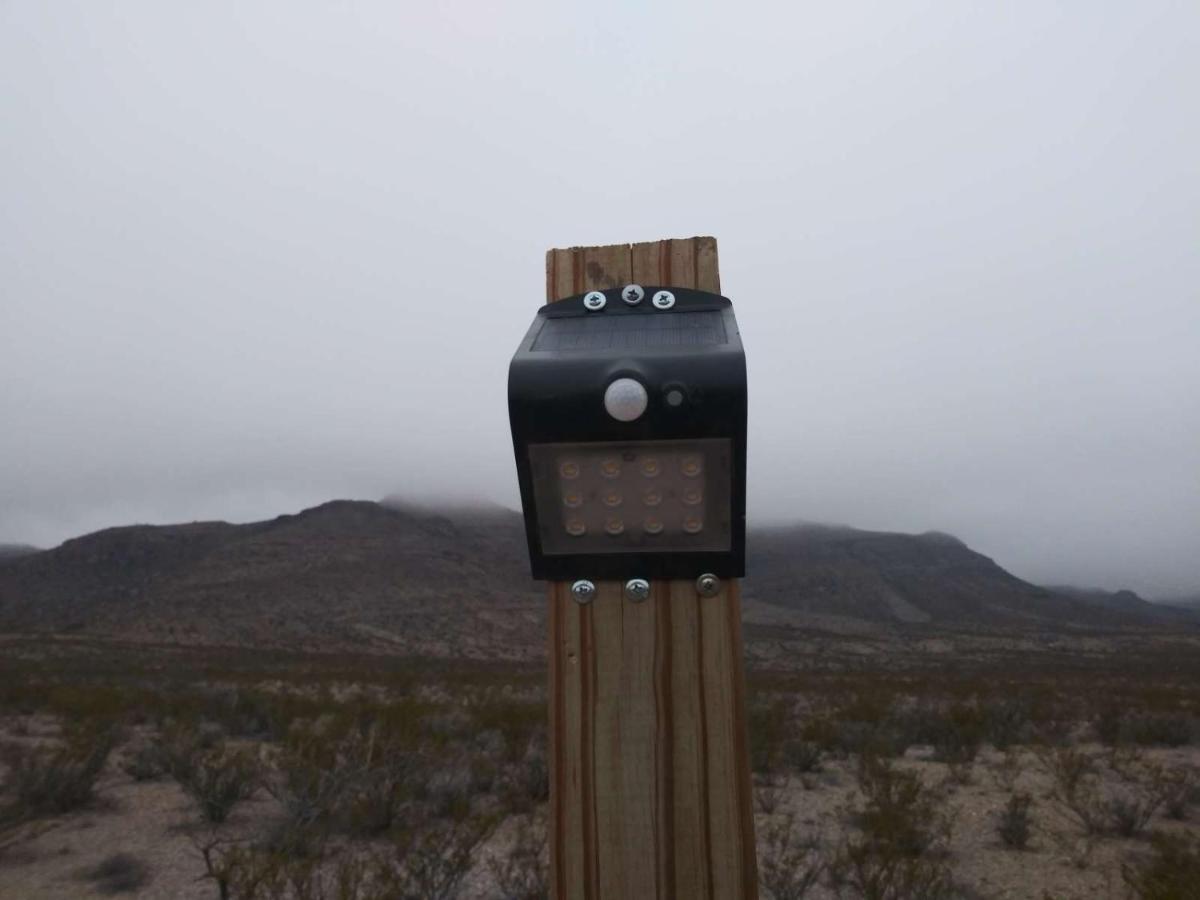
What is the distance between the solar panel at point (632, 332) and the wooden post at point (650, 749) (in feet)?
1.72

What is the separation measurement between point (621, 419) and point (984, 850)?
6.58 metres

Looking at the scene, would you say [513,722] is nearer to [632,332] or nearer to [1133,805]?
[1133,805]

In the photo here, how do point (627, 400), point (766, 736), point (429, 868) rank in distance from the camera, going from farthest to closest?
1. point (766, 736)
2. point (429, 868)
3. point (627, 400)

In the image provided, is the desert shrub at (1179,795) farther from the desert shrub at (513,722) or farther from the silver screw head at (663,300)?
the silver screw head at (663,300)

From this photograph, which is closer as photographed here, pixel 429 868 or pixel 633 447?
pixel 633 447

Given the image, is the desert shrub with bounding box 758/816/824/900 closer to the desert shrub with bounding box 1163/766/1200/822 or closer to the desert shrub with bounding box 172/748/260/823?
the desert shrub with bounding box 1163/766/1200/822

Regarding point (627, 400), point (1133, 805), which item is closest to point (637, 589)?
point (627, 400)

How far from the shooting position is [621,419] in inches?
67.6

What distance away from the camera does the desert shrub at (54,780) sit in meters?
7.09

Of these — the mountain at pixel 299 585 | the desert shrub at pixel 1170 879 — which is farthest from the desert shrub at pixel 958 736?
the mountain at pixel 299 585

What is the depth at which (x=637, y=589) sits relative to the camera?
1845 millimetres

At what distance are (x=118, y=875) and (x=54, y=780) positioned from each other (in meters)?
1.90

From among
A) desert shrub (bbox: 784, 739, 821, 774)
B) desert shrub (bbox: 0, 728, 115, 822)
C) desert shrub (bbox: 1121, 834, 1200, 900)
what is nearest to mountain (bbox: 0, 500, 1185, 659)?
desert shrub (bbox: 784, 739, 821, 774)

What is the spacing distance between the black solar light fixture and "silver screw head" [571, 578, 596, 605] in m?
0.02
